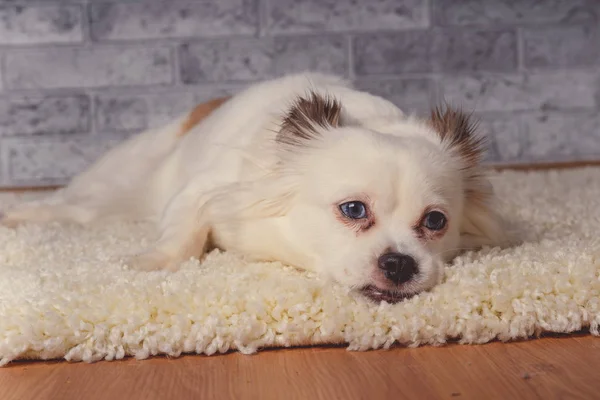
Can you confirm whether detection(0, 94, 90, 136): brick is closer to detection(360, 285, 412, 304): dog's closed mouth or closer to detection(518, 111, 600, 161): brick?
detection(518, 111, 600, 161): brick

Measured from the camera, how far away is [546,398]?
1192mm

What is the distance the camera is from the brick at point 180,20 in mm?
3883

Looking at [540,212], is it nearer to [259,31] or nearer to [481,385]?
[481,385]

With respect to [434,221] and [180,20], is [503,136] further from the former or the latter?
[434,221]

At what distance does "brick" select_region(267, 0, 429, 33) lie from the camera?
391 centimetres

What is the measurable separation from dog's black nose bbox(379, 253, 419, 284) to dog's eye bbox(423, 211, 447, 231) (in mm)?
138

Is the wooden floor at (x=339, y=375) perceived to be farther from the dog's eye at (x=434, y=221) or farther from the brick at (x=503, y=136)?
the brick at (x=503, y=136)

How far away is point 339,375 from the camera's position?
131cm

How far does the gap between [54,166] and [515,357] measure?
3038 mm

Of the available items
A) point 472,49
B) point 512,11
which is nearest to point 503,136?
point 472,49

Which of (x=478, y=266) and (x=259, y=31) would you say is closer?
(x=478, y=266)

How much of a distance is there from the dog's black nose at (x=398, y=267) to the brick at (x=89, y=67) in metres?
2.53

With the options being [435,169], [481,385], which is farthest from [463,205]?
[481,385]

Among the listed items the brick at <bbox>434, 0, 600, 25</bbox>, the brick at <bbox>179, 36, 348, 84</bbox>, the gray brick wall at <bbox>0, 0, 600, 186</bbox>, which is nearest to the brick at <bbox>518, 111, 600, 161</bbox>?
the gray brick wall at <bbox>0, 0, 600, 186</bbox>
